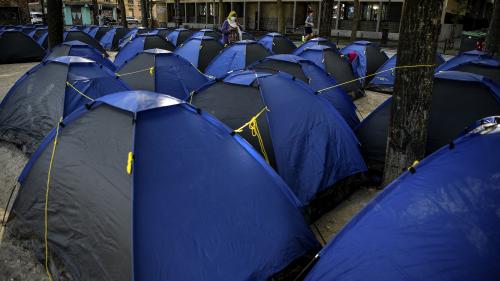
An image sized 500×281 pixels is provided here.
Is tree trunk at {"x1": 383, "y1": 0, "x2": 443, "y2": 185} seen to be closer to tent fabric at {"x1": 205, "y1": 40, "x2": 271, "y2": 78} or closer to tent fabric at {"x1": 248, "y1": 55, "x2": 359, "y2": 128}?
tent fabric at {"x1": 248, "y1": 55, "x2": 359, "y2": 128}

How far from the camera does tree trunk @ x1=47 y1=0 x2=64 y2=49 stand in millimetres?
11680

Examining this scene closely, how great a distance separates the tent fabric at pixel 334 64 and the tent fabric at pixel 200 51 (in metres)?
3.39

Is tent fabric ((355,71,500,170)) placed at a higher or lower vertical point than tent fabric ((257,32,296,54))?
lower

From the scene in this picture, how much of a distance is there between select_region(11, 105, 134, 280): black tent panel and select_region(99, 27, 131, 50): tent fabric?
18593 millimetres

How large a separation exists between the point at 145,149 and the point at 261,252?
136 centimetres

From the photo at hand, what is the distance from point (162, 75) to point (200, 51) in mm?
4234

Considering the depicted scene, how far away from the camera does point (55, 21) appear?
1200cm

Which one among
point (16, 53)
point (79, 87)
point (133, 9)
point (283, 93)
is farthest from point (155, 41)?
point (133, 9)

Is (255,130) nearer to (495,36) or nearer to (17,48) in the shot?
(495,36)

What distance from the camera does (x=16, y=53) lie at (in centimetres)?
1542

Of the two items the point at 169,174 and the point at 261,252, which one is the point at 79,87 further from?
the point at 261,252

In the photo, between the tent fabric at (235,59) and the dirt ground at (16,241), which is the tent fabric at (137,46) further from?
the dirt ground at (16,241)

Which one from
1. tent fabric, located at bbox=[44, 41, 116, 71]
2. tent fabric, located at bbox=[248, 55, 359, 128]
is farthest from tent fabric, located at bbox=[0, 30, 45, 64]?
tent fabric, located at bbox=[248, 55, 359, 128]

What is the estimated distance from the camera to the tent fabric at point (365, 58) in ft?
36.7
